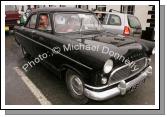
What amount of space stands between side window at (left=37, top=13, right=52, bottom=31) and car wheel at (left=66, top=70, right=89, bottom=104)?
1266 millimetres

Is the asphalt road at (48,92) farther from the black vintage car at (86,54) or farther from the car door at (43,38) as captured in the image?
the car door at (43,38)

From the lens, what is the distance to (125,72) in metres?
3.63

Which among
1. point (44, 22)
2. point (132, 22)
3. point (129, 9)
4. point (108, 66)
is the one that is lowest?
point (108, 66)

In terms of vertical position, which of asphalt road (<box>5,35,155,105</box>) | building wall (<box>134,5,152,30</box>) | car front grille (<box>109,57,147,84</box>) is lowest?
asphalt road (<box>5,35,155,105</box>)

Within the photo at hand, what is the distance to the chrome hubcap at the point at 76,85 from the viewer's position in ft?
12.2

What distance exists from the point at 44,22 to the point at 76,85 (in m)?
1.89

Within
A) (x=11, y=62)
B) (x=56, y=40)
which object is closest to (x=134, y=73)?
(x=56, y=40)

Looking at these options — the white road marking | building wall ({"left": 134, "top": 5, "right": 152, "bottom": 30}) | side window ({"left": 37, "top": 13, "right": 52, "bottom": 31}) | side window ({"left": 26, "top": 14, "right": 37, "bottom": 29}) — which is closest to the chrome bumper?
the white road marking

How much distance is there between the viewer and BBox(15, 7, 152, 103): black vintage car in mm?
3324

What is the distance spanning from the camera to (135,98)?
416cm

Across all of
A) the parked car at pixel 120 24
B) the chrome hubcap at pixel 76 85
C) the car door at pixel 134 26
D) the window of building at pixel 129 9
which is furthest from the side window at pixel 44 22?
the window of building at pixel 129 9

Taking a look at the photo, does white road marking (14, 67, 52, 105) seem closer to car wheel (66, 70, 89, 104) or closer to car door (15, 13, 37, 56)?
car wheel (66, 70, 89, 104)

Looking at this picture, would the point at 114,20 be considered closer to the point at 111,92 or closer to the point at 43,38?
the point at 43,38

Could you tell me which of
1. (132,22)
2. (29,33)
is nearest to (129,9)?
(132,22)
